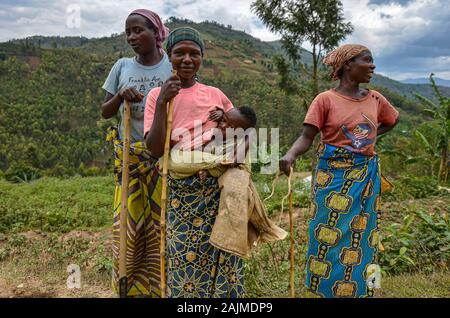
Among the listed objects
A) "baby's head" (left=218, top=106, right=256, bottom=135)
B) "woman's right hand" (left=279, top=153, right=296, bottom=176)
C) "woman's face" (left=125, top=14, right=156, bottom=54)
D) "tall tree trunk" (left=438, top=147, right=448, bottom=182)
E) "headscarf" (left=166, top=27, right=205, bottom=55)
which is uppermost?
"woman's face" (left=125, top=14, right=156, bottom=54)

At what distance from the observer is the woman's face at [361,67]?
7.43ft

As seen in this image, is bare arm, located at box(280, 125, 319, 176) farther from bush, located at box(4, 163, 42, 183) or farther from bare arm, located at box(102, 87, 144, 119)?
bush, located at box(4, 163, 42, 183)

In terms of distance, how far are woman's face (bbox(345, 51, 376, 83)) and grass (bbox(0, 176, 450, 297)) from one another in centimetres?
103

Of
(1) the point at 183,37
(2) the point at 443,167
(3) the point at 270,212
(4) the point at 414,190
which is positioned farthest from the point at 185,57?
(2) the point at 443,167

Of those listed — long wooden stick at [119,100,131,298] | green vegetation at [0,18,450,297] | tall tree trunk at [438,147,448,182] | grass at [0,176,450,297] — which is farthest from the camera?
tall tree trunk at [438,147,448,182]

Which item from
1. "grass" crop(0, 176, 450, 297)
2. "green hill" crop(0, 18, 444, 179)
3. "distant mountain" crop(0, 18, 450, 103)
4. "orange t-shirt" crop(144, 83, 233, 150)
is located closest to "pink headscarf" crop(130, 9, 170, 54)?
"orange t-shirt" crop(144, 83, 233, 150)

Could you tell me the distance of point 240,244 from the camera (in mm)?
1771

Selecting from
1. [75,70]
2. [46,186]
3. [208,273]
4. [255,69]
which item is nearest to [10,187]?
[46,186]

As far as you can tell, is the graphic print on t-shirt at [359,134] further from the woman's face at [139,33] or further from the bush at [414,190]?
the bush at [414,190]

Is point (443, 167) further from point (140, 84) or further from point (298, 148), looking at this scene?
point (140, 84)

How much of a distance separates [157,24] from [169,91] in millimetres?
652

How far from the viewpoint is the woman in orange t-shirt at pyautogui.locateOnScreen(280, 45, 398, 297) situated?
2.28m

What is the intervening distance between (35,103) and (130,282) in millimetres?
28965

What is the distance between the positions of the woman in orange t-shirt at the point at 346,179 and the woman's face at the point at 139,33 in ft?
3.08
